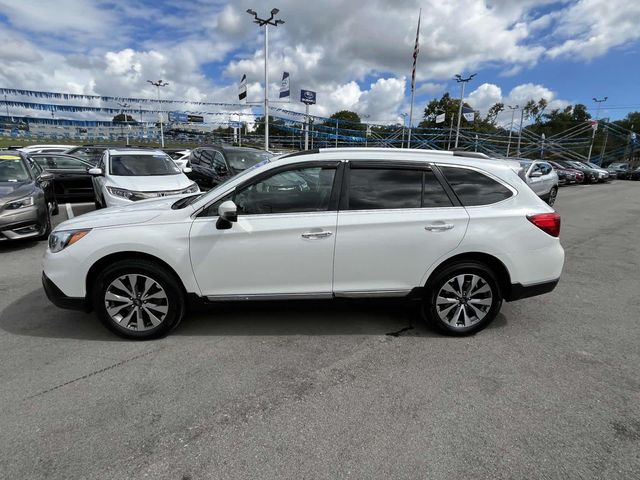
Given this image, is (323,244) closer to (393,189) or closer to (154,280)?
(393,189)

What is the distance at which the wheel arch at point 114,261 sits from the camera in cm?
342

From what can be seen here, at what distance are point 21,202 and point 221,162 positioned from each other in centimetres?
459

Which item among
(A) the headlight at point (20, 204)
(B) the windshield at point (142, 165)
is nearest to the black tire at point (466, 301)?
(A) the headlight at point (20, 204)

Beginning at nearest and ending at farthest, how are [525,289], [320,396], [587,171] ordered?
[320,396], [525,289], [587,171]

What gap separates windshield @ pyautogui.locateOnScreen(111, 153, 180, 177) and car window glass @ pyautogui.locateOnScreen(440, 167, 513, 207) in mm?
7213

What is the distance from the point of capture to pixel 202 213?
346 centimetres

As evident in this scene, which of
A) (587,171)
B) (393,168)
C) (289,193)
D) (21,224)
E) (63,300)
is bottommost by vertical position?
(63,300)

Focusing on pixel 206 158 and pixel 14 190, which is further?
pixel 206 158

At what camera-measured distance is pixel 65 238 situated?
346cm

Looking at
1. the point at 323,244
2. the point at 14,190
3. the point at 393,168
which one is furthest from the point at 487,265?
the point at 14,190

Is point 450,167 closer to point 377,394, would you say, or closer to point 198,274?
point 377,394

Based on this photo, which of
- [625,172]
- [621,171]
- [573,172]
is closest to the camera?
[573,172]

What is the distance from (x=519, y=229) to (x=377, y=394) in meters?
2.02

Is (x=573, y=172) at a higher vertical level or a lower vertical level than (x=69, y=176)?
higher
